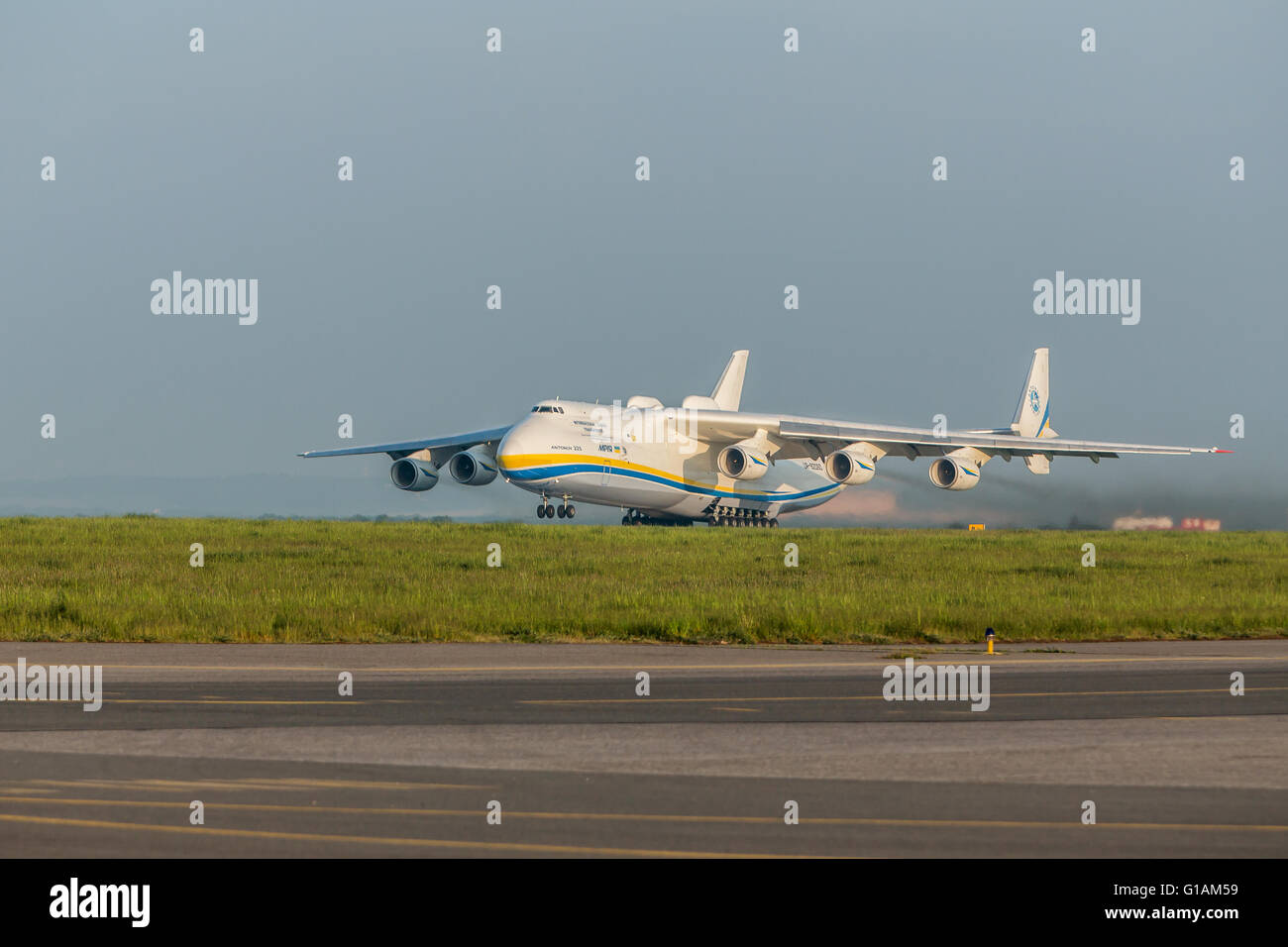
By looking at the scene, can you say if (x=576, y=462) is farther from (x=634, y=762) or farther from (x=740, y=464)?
(x=634, y=762)

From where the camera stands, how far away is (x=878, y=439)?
197 feet

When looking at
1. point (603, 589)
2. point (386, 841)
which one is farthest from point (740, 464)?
point (386, 841)

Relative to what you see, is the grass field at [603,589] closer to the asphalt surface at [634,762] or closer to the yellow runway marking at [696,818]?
the asphalt surface at [634,762]

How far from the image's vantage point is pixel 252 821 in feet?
31.0

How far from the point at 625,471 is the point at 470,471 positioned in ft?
23.2

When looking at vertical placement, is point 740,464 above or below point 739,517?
above

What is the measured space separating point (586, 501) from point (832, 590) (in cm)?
2689

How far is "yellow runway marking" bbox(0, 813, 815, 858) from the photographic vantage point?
868 cm

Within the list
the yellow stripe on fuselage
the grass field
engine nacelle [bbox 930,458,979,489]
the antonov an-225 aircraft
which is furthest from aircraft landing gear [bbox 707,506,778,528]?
the grass field

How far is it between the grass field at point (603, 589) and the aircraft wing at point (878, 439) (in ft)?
29.2

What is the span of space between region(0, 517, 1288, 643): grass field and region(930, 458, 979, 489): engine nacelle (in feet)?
24.3

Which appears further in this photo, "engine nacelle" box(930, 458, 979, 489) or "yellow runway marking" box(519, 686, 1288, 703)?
"engine nacelle" box(930, 458, 979, 489)

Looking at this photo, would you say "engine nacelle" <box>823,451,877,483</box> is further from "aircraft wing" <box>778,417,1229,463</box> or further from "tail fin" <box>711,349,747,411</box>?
"tail fin" <box>711,349,747,411</box>
